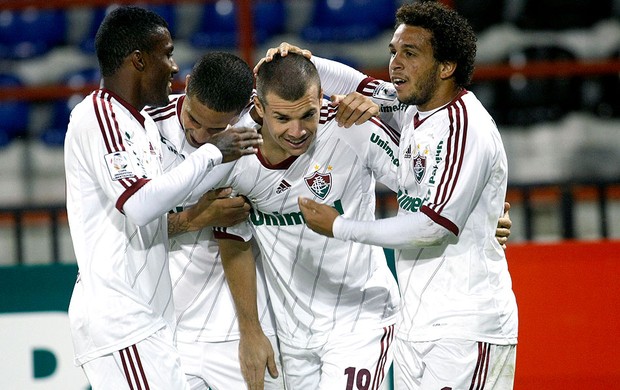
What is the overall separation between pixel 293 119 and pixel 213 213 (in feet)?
1.58

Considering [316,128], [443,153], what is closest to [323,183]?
[316,128]

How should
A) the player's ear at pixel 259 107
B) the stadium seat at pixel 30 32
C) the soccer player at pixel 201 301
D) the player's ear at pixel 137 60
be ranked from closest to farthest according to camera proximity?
the player's ear at pixel 137 60 → the player's ear at pixel 259 107 → the soccer player at pixel 201 301 → the stadium seat at pixel 30 32

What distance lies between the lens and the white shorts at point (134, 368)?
126 inches

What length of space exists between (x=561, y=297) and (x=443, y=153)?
6.53 ft

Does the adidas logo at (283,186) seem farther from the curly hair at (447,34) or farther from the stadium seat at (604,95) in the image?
the stadium seat at (604,95)

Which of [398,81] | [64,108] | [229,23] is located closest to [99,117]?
[398,81]

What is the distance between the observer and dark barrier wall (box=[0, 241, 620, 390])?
4.90 m

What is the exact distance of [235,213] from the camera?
12.1ft

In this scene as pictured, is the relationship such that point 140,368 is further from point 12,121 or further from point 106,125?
point 12,121

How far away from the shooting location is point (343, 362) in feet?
12.3

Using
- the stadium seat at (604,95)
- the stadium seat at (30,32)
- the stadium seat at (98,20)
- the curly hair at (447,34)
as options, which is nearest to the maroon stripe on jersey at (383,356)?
the curly hair at (447,34)

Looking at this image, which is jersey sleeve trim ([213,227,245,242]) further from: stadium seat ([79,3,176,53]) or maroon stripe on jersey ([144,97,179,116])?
stadium seat ([79,3,176,53])

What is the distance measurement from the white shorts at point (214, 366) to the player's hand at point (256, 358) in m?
0.05

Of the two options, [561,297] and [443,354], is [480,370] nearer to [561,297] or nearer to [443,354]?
[443,354]
